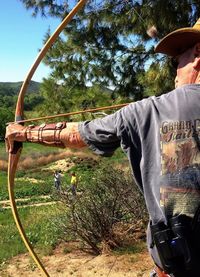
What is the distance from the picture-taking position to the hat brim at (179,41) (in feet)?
6.57

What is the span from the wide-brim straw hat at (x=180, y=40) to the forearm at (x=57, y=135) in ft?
1.78

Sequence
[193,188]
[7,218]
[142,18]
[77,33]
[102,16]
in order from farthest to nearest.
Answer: [7,218], [77,33], [102,16], [142,18], [193,188]

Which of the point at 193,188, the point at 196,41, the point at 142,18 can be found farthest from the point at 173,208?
the point at 142,18

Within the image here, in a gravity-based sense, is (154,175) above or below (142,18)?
below

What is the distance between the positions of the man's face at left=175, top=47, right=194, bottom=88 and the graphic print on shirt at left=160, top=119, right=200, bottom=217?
252mm

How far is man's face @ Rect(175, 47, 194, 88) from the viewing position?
2.01 metres

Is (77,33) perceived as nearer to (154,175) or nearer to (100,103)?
(100,103)

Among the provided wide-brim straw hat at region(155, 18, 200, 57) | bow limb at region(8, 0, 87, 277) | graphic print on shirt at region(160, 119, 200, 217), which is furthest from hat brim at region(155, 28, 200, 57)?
bow limb at region(8, 0, 87, 277)

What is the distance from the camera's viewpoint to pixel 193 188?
183 centimetres

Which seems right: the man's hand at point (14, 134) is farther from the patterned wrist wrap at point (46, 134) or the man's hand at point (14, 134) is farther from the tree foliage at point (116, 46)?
the tree foliage at point (116, 46)

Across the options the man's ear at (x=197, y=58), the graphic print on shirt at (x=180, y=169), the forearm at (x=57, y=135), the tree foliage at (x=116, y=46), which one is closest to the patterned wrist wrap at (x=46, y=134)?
the forearm at (x=57, y=135)

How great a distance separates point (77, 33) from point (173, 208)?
6.25m

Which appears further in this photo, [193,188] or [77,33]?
[77,33]

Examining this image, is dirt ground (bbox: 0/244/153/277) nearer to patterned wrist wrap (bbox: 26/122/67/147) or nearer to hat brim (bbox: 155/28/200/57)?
patterned wrist wrap (bbox: 26/122/67/147)
